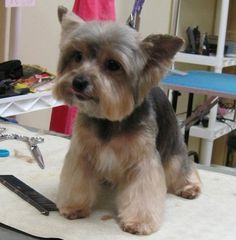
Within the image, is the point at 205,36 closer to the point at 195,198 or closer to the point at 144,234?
the point at 195,198

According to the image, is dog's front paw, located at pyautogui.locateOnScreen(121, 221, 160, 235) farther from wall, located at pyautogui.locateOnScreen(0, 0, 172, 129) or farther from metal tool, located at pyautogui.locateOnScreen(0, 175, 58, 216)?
wall, located at pyautogui.locateOnScreen(0, 0, 172, 129)

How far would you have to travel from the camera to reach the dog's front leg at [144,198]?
1007mm

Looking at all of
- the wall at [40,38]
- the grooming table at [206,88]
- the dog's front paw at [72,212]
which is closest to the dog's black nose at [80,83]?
the dog's front paw at [72,212]

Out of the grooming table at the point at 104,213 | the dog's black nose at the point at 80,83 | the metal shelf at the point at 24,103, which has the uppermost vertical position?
the dog's black nose at the point at 80,83

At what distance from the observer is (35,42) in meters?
2.25

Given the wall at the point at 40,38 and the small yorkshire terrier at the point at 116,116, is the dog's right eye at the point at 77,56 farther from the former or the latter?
the wall at the point at 40,38

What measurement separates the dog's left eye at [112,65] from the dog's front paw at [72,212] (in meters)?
0.31

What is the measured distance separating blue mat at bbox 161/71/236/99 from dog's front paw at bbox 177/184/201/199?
0.72 m

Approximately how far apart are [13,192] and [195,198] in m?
0.44

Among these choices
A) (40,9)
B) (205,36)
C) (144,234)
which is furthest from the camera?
(205,36)

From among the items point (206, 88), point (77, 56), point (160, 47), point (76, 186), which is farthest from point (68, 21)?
point (206, 88)

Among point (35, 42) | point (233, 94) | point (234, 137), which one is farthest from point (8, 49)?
point (234, 137)

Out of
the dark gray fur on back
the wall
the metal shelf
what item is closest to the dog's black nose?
the dark gray fur on back

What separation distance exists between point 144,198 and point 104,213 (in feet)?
0.36
